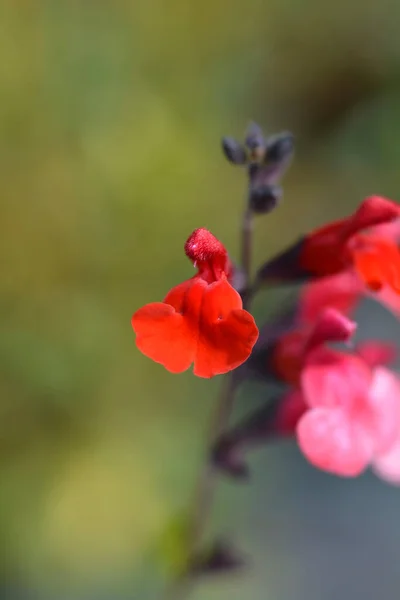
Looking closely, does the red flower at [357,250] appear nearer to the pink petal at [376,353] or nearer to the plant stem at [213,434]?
the plant stem at [213,434]

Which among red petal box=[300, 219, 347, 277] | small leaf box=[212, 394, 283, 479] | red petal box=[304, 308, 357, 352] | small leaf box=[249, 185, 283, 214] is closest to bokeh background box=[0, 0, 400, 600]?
small leaf box=[212, 394, 283, 479]

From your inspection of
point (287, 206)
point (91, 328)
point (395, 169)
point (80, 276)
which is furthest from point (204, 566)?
point (395, 169)

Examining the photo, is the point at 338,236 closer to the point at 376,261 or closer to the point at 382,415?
the point at 376,261

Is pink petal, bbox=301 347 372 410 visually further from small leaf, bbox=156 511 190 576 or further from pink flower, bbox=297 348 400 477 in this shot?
small leaf, bbox=156 511 190 576

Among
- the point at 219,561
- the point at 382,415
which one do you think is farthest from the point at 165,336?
the point at 219,561

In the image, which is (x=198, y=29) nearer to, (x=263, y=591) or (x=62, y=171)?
(x=62, y=171)

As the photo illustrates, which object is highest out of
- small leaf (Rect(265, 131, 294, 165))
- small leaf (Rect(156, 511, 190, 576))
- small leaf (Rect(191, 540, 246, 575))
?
small leaf (Rect(265, 131, 294, 165))
